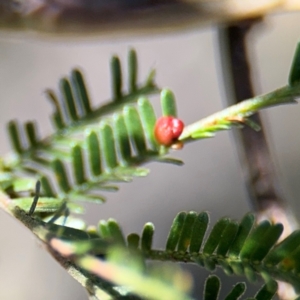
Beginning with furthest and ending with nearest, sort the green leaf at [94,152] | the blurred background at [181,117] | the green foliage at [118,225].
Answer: the blurred background at [181,117], the green leaf at [94,152], the green foliage at [118,225]

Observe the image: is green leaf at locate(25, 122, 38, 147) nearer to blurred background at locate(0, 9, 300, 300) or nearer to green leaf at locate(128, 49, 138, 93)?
green leaf at locate(128, 49, 138, 93)

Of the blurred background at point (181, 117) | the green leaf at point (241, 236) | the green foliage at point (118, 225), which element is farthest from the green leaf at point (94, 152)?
the blurred background at point (181, 117)

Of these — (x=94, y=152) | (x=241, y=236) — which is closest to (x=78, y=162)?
(x=94, y=152)

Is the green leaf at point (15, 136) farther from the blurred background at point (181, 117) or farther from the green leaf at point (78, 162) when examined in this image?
the blurred background at point (181, 117)

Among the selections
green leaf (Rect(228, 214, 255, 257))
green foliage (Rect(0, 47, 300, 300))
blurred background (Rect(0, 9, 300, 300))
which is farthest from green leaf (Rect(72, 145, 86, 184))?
blurred background (Rect(0, 9, 300, 300))

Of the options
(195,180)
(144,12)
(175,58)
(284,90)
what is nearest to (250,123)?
(284,90)

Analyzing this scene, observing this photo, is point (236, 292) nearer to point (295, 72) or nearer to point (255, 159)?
point (295, 72)
